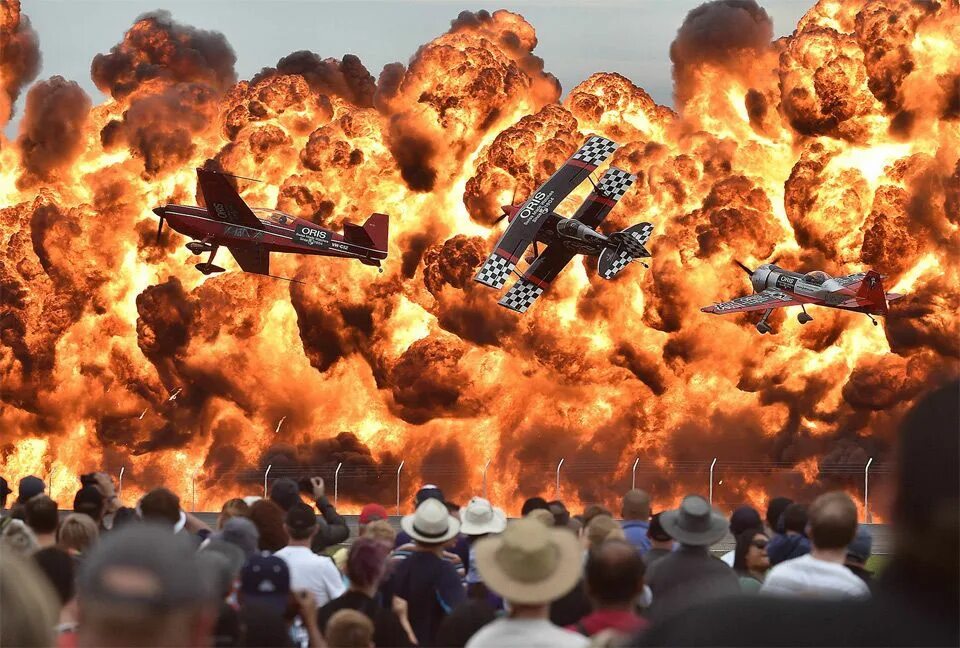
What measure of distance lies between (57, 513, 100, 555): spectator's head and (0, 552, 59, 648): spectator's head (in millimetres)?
8432

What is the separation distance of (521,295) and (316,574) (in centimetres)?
4124

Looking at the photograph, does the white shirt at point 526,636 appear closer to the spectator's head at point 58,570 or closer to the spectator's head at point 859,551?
the spectator's head at point 58,570

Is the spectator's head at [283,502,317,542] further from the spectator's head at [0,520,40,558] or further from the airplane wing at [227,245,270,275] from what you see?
the airplane wing at [227,245,270,275]

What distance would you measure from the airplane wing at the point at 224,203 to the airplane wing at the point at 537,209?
8.61 m

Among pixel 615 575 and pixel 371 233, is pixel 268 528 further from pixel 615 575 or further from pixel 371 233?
pixel 371 233

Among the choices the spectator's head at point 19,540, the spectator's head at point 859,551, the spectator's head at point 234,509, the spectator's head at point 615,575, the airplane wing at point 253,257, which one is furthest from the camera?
the airplane wing at point 253,257

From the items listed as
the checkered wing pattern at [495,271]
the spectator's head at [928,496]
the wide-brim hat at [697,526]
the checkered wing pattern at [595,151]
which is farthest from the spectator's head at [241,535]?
the checkered wing pattern at [595,151]

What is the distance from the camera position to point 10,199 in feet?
246

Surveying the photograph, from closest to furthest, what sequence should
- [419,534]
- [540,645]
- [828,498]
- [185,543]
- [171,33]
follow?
[185,543]
[540,645]
[828,498]
[419,534]
[171,33]

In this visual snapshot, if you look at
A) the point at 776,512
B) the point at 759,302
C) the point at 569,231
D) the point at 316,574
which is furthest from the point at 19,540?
the point at 759,302

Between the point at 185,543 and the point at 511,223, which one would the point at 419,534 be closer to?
the point at 185,543

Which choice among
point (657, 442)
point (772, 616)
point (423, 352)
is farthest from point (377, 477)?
point (772, 616)

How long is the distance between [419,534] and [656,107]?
57.1 metres

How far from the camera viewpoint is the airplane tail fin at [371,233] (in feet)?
177
